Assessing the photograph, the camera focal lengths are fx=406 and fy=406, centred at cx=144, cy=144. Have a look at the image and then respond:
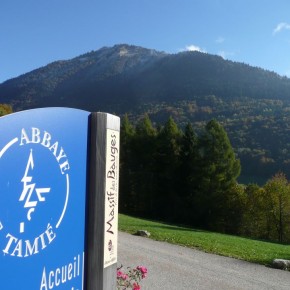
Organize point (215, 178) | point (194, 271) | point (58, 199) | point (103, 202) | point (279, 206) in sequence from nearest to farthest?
point (58, 199)
point (103, 202)
point (194, 271)
point (279, 206)
point (215, 178)

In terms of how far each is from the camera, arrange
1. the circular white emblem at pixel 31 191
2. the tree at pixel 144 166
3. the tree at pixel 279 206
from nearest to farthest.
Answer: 1. the circular white emblem at pixel 31 191
2. the tree at pixel 279 206
3. the tree at pixel 144 166

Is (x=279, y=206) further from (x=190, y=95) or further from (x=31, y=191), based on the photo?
(x=190, y=95)

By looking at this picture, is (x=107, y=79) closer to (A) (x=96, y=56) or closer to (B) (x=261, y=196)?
(A) (x=96, y=56)

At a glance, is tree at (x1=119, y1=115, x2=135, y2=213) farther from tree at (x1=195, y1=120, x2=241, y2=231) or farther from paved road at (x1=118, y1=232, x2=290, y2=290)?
paved road at (x1=118, y1=232, x2=290, y2=290)

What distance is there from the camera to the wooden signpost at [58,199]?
166cm

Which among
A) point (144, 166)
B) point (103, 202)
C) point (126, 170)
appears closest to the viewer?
point (103, 202)

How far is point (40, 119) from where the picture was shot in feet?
6.15

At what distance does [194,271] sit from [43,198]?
7.76 meters

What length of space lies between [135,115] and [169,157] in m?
57.1

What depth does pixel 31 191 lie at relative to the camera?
1739 millimetres

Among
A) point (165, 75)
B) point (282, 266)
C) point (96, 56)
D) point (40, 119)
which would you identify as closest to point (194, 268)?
point (282, 266)

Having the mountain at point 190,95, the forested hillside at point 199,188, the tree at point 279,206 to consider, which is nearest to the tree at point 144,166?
the forested hillside at point 199,188

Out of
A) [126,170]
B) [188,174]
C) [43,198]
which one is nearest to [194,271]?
[43,198]

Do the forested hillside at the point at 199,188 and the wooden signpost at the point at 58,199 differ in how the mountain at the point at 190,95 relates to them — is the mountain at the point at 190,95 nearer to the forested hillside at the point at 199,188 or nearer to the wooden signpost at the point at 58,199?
the forested hillside at the point at 199,188
